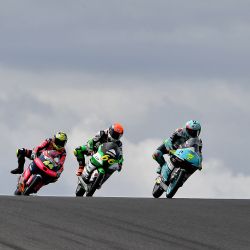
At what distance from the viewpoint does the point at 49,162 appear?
2408cm

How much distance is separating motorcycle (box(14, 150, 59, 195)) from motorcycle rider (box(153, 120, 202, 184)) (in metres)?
2.52

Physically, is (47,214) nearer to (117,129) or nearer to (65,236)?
(65,236)

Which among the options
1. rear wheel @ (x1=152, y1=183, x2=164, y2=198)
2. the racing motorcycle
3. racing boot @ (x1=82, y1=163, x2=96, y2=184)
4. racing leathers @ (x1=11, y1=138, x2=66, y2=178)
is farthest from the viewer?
racing leathers @ (x1=11, y1=138, x2=66, y2=178)

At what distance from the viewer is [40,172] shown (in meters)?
24.1

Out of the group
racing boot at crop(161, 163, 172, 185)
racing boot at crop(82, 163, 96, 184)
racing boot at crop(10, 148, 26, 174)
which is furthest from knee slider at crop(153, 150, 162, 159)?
racing boot at crop(10, 148, 26, 174)

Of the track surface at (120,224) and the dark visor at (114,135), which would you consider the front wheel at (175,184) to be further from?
the track surface at (120,224)

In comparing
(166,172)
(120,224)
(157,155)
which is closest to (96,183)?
(157,155)

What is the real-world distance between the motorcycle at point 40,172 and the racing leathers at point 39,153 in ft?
0.60

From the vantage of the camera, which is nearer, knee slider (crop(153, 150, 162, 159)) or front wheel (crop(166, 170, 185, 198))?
front wheel (crop(166, 170, 185, 198))

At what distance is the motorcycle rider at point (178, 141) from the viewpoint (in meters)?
22.6

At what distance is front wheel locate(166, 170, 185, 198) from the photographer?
872 inches

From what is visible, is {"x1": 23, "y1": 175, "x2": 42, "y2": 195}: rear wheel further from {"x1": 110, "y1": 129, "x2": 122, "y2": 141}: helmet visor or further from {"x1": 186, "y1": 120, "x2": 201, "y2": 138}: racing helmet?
{"x1": 186, "y1": 120, "x2": 201, "y2": 138}: racing helmet

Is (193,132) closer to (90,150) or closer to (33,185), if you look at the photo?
(90,150)

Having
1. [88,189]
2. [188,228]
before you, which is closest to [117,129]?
[88,189]
